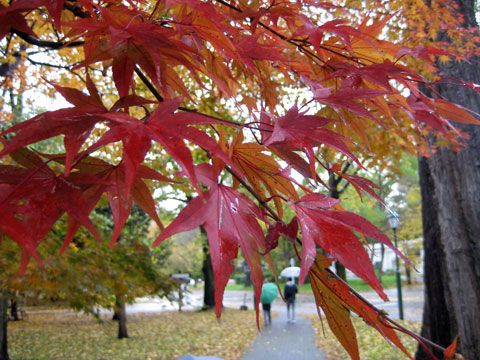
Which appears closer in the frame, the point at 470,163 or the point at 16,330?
the point at 470,163

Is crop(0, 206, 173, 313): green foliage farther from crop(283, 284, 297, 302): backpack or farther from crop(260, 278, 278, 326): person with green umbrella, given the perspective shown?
crop(283, 284, 297, 302): backpack

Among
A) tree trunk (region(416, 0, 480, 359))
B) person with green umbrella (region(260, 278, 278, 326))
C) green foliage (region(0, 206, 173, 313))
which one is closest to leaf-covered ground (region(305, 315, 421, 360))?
person with green umbrella (region(260, 278, 278, 326))

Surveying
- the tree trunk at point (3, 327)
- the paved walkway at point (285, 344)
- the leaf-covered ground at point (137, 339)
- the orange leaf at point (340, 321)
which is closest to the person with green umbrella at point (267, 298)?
the paved walkway at point (285, 344)

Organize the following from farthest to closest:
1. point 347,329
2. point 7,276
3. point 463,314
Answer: point 7,276 → point 463,314 → point 347,329

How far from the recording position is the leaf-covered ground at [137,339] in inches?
314

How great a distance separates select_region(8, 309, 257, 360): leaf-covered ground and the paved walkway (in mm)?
338

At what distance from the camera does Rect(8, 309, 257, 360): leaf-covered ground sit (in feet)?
26.1

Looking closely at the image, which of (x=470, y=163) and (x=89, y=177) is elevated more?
(x=470, y=163)

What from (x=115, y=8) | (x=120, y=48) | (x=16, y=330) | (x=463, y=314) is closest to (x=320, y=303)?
(x=120, y=48)

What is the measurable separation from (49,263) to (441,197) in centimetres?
391

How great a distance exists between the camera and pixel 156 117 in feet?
2.07

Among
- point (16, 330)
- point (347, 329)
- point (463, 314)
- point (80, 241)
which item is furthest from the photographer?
point (16, 330)

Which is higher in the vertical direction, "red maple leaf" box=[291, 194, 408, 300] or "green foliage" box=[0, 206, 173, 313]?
"red maple leaf" box=[291, 194, 408, 300]

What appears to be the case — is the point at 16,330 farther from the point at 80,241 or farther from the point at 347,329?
the point at 347,329
